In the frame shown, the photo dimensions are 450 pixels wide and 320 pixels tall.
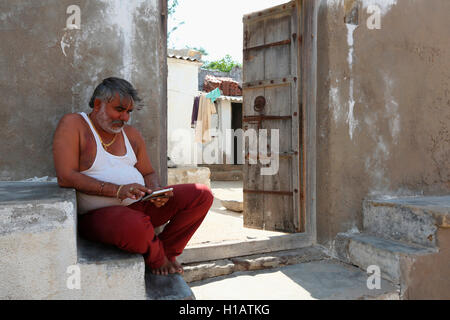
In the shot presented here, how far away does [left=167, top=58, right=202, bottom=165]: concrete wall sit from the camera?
1138cm

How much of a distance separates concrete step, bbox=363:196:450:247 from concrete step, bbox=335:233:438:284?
0.07 metres

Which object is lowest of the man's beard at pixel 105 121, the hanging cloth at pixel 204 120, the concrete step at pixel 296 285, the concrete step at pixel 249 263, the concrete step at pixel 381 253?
the concrete step at pixel 296 285

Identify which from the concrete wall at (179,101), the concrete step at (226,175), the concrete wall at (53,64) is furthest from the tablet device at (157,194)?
the concrete step at (226,175)

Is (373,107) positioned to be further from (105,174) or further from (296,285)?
(105,174)

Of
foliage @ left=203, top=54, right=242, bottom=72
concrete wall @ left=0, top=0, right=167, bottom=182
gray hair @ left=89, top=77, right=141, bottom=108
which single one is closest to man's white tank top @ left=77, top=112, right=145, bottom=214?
gray hair @ left=89, top=77, right=141, bottom=108

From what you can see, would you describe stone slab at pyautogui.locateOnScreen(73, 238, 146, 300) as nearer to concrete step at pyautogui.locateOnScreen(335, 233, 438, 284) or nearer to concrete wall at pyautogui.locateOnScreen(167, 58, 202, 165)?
concrete step at pyautogui.locateOnScreen(335, 233, 438, 284)

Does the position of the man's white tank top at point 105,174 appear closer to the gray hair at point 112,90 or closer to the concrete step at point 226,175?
the gray hair at point 112,90

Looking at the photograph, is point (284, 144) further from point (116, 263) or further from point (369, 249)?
point (116, 263)

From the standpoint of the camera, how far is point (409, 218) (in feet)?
10.1

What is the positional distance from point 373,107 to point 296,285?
6.19 feet

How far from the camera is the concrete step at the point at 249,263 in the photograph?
118 inches

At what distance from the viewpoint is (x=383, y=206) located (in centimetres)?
332

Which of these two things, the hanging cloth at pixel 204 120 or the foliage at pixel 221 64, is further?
the foliage at pixel 221 64

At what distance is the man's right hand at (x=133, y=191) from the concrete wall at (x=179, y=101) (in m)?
9.38
